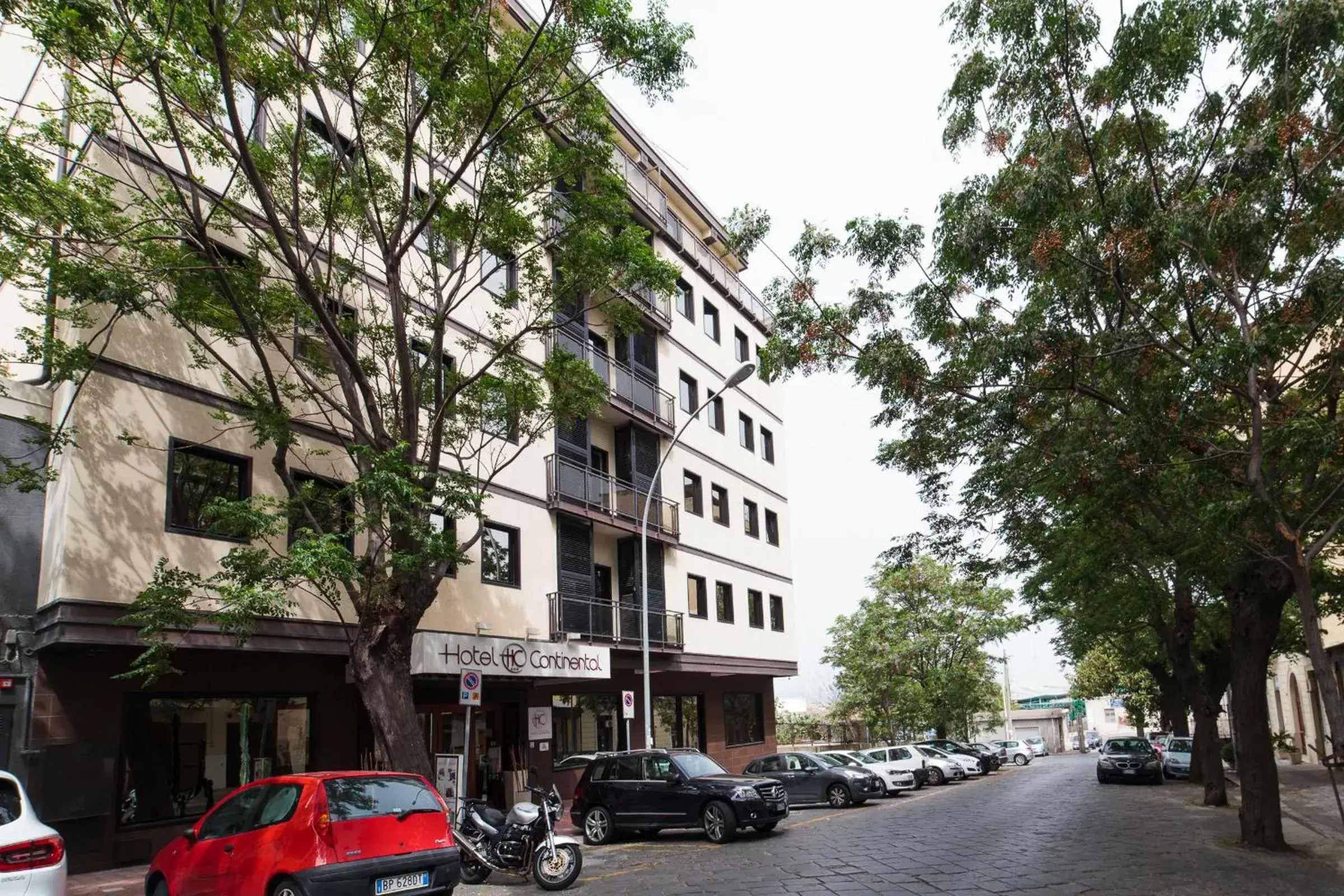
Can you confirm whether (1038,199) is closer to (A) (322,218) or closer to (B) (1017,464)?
(B) (1017,464)

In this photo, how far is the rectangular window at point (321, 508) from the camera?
1461 centimetres

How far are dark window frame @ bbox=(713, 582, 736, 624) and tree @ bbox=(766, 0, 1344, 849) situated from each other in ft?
55.5

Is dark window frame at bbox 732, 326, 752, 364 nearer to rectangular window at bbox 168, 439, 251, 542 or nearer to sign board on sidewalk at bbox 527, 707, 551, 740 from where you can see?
sign board on sidewalk at bbox 527, 707, 551, 740

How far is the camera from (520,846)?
495 inches

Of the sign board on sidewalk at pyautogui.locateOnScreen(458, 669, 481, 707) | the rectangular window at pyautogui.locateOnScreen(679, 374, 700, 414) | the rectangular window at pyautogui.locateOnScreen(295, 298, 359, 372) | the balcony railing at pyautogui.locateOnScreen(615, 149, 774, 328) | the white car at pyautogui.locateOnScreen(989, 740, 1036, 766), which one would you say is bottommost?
the white car at pyautogui.locateOnScreen(989, 740, 1036, 766)

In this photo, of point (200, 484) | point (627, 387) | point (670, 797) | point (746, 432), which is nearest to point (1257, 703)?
point (670, 797)

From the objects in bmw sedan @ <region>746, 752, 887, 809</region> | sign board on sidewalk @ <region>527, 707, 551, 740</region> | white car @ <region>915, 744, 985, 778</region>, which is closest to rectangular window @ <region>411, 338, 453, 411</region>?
sign board on sidewalk @ <region>527, 707, 551, 740</region>

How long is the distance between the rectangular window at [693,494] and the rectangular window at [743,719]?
21.0ft

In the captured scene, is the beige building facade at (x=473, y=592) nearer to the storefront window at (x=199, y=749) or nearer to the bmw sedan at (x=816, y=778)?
the storefront window at (x=199, y=749)

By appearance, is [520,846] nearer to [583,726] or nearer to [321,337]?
[321,337]

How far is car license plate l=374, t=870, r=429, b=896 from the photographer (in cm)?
902

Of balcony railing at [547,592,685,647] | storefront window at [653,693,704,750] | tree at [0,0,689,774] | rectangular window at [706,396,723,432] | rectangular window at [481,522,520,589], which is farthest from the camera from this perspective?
rectangular window at [706,396,723,432]

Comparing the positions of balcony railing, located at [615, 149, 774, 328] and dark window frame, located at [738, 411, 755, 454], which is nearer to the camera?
balcony railing, located at [615, 149, 774, 328]

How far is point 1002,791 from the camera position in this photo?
28.1 meters
